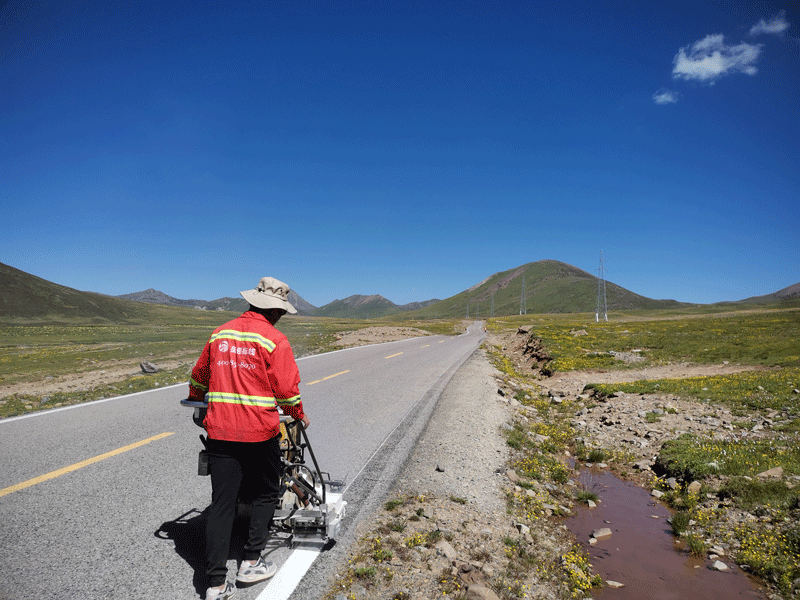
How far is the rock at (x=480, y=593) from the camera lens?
11.4ft

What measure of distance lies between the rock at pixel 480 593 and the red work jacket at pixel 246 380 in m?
2.26

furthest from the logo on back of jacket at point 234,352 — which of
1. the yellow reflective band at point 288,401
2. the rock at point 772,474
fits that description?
the rock at point 772,474

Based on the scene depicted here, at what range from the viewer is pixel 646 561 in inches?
202

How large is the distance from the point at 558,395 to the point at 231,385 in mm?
13863

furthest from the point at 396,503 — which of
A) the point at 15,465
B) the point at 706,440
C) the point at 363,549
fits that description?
the point at 706,440

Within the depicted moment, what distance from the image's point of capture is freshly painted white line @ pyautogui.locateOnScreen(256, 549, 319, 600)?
336cm

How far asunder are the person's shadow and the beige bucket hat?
2201mm

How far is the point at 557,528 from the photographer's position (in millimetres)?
5484

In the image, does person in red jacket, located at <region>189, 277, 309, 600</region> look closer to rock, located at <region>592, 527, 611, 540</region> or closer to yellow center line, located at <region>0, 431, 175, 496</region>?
yellow center line, located at <region>0, 431, 175, 496</region>

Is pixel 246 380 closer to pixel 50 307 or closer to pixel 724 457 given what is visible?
pixel 724 457

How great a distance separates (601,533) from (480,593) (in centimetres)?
314

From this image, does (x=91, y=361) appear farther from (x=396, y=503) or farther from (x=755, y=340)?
(x=755, y=340)

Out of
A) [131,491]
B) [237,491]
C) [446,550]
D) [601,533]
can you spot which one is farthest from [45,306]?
[601,533]

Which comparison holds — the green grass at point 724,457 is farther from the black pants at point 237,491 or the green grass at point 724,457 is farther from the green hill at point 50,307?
the green hill at point 50,307
